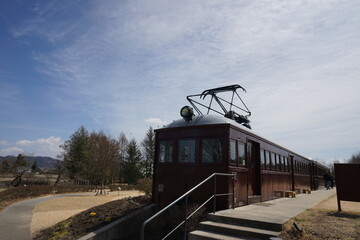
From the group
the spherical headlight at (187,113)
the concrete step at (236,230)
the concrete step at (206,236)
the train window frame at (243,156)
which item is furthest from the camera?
the spherical headlight at (187,113)

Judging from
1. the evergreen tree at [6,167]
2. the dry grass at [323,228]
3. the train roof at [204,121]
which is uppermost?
the train roof at [204,121]

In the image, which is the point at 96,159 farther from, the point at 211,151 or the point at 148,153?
the point at 211,151

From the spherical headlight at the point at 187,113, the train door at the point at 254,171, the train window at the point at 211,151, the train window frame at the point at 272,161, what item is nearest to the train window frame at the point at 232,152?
the train window at the point at 211,151

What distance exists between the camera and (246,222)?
6.03 metres

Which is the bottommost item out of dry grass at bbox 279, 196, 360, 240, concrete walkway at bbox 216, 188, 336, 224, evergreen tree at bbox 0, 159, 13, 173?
dry grass at bbox 279, 196, 360, 240

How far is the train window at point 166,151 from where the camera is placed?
936 centimetres

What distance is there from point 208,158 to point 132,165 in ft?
117

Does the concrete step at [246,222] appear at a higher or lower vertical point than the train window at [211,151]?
lower

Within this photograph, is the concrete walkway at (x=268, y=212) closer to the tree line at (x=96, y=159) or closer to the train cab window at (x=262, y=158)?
the train cab window at (x=262, y=158)

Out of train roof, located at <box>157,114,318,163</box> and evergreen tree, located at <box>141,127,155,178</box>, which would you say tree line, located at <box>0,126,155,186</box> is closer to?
evergreen tree, located at <box>141,127,155,178</box>

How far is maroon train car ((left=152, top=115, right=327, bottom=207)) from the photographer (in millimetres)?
8242

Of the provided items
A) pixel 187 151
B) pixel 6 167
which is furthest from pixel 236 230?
pixel 6 167

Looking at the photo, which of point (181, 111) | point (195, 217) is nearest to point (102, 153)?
point (181, 111)

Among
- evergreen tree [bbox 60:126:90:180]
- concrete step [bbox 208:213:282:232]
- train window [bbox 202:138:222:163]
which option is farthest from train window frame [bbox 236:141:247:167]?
evergreen tree [bbox 60:126:90:180]
